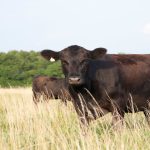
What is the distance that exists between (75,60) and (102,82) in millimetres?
654

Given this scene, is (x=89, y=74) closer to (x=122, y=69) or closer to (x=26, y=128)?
(x=122, y=69)

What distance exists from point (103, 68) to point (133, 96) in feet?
2.60

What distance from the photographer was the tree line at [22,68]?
5072 centimetres

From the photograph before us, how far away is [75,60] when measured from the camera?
7559 mm

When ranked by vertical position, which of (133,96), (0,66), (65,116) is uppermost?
(133,96)

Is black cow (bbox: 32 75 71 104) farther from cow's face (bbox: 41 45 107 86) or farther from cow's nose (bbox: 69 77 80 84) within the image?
cow's nose (bbox: 69 77 80 84)

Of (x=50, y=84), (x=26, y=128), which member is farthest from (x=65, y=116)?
(x=50, y=84)

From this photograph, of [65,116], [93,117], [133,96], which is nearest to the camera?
[93,117]

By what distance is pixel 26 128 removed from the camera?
7.05m

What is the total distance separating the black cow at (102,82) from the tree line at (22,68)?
40.4 metres

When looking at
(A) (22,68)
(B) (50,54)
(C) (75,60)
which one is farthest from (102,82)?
(A) (22,68)

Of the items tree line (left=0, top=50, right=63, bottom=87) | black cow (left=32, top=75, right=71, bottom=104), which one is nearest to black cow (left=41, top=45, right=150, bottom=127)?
black cow (left=32, top=75, right=71, bottom=104)

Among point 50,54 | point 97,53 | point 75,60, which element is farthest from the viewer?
point 50,54

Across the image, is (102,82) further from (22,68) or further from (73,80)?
(22,68)
